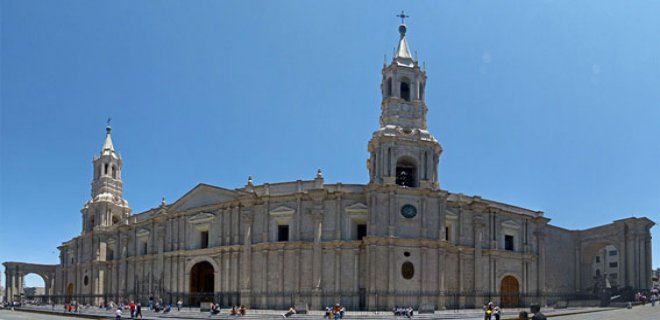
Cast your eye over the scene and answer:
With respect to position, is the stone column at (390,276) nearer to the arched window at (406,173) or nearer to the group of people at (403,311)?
the group of people at (403,311)

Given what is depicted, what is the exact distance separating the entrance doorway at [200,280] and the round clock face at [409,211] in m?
17.4

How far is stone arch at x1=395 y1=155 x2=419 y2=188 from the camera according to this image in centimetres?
4247

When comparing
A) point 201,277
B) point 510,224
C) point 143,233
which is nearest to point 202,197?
point 201,277

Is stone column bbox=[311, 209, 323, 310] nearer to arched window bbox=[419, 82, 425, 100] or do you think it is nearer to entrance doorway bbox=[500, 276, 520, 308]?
arched window bbox=[419, 82, 425, 100]

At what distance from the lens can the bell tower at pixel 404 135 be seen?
136 ft

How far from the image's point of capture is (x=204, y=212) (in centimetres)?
4806

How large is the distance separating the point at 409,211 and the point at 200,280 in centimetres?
1959

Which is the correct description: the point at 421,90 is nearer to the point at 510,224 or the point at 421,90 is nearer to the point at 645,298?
the point at 510,224

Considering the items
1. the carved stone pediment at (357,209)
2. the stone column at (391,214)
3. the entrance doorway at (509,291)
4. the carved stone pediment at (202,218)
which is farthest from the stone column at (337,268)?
the entrance doorway at (509,291)

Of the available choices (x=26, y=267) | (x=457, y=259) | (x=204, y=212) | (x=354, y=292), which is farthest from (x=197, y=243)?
(x=26, y=267)

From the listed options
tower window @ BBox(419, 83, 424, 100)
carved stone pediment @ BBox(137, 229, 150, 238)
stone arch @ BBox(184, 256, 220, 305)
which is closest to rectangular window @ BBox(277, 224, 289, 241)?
stone arch @ BBox(184, 256, 220, 305)

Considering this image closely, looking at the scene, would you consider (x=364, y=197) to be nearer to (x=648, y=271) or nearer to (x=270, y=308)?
(x=270, y=308)

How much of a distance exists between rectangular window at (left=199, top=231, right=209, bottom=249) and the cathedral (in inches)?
3.1

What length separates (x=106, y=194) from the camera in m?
61.8
